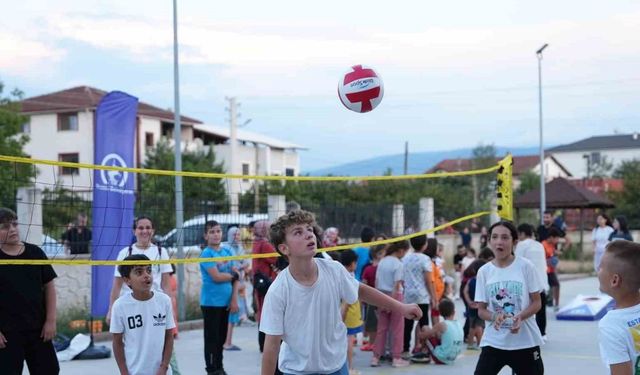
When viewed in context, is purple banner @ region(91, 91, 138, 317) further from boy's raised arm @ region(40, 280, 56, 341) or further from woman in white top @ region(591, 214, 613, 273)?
woman in white top @ region(591, 214, 613, 273)

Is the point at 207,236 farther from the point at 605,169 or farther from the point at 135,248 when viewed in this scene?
the point at 605,169

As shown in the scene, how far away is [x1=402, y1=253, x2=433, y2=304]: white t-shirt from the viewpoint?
10992 millimetres

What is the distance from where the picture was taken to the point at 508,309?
6688mm

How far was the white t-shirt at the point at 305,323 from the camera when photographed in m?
4.85

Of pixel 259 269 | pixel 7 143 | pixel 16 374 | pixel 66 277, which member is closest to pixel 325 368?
pixel 16 374

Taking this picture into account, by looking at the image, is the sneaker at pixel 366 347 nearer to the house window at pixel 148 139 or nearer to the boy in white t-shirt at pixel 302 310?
the boy in white t-shirt at pixel 302 310

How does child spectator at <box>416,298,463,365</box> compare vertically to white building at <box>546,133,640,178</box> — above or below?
below

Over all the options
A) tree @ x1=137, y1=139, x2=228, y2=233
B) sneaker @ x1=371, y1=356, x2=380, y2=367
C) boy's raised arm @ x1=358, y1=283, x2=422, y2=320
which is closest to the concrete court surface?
sneaker @ x1=371, y1=356, x2=380, y2=367

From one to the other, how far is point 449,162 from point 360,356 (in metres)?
81.5

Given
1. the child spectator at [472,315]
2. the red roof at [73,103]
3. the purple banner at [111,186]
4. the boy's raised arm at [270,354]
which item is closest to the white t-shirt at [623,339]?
the boy's raised arm at [270,354]

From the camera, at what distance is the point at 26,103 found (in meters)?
55.7

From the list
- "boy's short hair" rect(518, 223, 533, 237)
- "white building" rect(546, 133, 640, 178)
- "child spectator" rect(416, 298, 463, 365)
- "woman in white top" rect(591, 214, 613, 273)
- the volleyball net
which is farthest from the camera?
"white building" rect(546, 133, 640, 178)

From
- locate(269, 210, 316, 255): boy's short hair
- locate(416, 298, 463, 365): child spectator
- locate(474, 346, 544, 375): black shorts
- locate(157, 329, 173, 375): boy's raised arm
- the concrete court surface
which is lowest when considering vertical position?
the concrete court surface

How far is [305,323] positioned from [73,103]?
52858 mm
